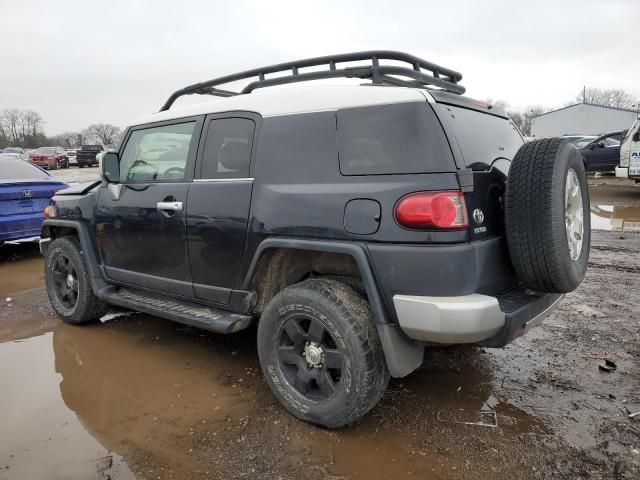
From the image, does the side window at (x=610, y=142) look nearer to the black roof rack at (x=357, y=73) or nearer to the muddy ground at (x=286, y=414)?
the muddy ground at (x=286, y=414)

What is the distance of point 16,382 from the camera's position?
138 inches

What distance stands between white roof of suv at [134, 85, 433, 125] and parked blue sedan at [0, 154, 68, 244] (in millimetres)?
4852

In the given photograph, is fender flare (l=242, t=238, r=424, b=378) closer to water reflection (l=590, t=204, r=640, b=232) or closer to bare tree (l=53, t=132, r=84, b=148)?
water reflection (l=590, t=204, r=640, b=232)

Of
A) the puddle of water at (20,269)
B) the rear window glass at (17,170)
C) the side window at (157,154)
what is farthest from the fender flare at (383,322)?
the rear window glass at (17,170)

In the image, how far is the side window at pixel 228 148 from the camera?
312 cm

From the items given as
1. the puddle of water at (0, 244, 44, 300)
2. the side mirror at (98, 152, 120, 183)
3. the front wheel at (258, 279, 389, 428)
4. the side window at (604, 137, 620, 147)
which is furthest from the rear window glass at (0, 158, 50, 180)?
the side window at (604, 137, 620, 147)

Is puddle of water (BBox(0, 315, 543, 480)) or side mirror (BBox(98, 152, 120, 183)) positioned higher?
side mirror (BBox(98, 152, 120, 183))

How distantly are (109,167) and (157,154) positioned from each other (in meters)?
0.48

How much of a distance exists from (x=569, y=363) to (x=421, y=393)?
1200 mm

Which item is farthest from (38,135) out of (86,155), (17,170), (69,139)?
(17,170)

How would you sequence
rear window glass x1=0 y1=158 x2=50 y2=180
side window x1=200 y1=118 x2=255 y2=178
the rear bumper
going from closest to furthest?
1. the rear bumper
2. side window x1=200 y1=118 x2=255 y2=178
3. rear window glass x1=0 y1=158 x2=50 y2=180

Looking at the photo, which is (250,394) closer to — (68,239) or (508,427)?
(508,427)

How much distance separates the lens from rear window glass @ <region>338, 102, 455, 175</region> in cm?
241

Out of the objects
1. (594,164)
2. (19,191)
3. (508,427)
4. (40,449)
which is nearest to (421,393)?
(508,427)
